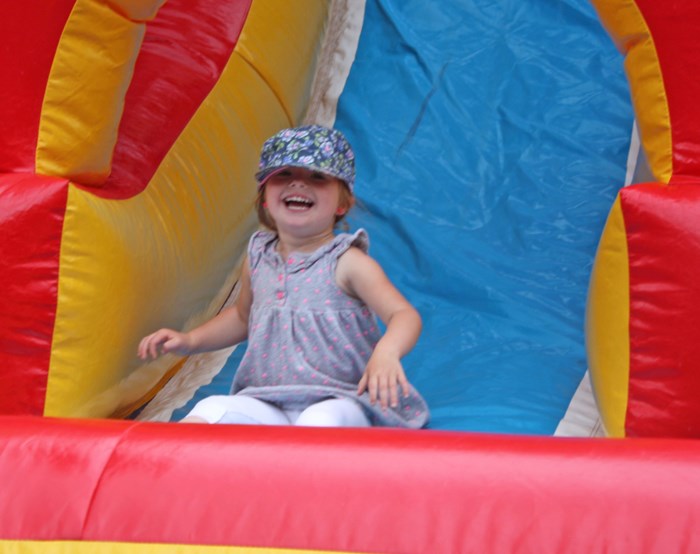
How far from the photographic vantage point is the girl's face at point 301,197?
1482 millimetres

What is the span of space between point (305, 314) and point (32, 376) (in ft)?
1.24

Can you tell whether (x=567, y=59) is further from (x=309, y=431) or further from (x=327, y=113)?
(x=309, y=431)

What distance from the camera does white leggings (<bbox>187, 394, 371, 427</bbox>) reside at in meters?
1.35

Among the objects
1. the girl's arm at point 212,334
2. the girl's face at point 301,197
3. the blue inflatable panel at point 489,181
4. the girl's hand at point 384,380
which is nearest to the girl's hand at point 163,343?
the girl's arm at point 212,334

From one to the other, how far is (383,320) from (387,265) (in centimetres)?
57

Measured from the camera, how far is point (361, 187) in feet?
7.20

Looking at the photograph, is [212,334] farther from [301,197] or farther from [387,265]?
[387,265]

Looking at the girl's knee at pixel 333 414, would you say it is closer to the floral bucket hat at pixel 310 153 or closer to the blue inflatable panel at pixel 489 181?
the blue inflatable panel at pixel 489 181

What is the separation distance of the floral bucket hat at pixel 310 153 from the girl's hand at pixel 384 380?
300 mm

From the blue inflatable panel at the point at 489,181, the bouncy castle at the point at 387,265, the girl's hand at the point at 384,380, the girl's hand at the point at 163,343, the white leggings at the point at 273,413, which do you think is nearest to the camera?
the bouncy castle at the point at 387,265

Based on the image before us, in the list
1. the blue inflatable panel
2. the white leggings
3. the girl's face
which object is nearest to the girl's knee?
the white leggings

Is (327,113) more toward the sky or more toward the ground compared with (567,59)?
more toward the ground

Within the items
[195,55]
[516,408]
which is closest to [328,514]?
[516,408]

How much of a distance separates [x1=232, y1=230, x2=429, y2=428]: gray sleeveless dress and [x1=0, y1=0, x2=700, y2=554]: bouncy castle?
0.15m
